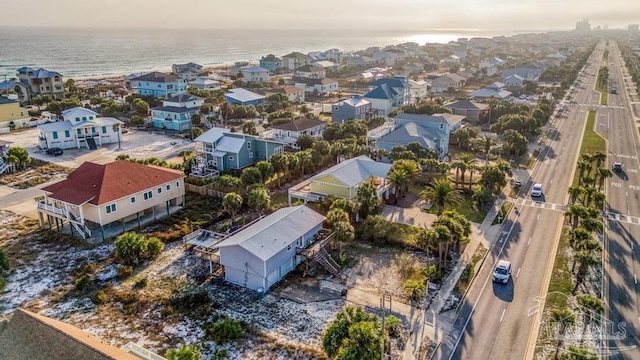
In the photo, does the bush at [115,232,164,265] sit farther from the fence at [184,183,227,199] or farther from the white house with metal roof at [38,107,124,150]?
the white house with metal roof at [38,107,124,150]

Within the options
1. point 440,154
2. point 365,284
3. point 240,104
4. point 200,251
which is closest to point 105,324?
point 200,251

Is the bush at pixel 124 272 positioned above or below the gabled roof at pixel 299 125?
below

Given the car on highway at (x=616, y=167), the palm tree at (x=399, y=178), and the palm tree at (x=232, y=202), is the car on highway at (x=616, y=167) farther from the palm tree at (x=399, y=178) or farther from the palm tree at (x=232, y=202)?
the palm tree at (x=232, y=202)

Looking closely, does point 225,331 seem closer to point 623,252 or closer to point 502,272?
point 502,272

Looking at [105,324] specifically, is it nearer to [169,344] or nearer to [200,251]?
[169,344]

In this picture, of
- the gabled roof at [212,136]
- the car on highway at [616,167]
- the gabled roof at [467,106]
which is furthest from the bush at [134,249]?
the gabled roof at [467,106]

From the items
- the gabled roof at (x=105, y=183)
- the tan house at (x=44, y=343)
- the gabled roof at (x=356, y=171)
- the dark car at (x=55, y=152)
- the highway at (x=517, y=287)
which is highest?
the tan house at (x=44, y=343)

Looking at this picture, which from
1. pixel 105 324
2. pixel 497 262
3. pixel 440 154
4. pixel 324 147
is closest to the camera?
pixel 105 324
